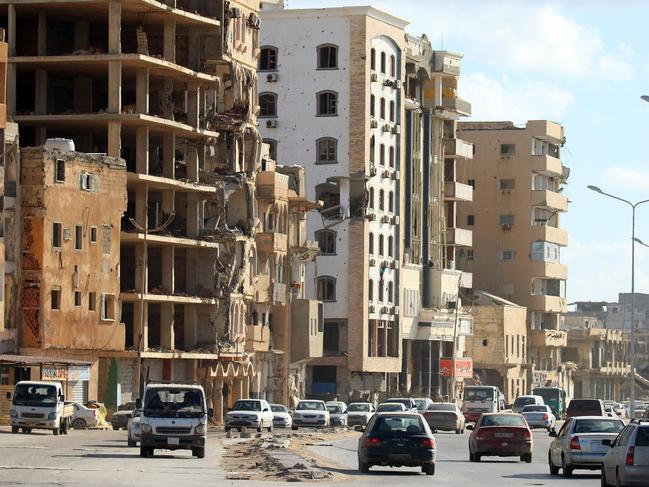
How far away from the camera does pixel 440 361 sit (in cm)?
14038

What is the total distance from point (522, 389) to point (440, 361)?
891 inches

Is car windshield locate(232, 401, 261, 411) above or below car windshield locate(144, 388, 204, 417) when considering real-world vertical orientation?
below

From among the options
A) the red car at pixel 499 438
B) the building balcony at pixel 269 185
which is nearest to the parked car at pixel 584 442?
the red car at pixel 499 438

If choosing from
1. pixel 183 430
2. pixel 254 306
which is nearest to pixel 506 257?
pixel 254 306

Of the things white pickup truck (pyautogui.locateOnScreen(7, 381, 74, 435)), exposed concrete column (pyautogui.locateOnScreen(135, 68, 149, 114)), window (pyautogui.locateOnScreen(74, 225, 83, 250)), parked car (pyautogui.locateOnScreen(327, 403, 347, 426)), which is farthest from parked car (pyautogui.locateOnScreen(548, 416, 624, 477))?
exposed concrete column (pyautogui.locateOnScreen(135, 68, 149, 114))

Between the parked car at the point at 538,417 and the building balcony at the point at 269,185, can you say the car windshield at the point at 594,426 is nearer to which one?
the parked car at the point at 538,417

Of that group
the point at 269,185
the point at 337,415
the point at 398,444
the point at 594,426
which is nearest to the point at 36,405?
the point at 398,444

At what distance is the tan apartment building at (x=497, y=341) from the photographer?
15450cm

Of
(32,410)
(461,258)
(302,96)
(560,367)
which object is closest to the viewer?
(32,410)

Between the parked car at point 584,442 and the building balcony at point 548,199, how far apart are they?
382 feet

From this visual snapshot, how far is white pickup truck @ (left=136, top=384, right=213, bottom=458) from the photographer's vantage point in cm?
4966

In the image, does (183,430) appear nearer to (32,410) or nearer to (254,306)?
(32,410)

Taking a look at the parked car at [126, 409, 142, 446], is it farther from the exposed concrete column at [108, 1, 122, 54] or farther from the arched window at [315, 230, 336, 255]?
the arched window at [315, 230, 336, 255]

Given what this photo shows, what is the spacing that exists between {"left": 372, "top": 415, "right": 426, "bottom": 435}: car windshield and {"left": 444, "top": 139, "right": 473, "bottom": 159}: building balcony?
99922 millimetres
